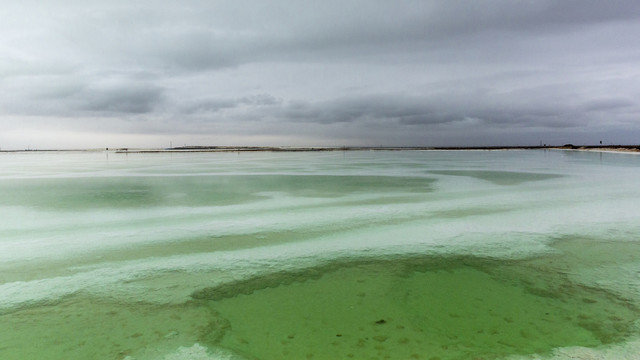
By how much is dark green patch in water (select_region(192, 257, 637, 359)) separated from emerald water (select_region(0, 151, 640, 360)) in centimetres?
3

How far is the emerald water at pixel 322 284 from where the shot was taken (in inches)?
202

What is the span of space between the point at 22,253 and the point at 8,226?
4.27 m

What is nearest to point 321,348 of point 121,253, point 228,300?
point 228,300

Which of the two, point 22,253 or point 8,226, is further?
point 8,226

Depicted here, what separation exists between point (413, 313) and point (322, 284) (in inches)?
74.8

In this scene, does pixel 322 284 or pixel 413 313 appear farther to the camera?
pixel 322 284

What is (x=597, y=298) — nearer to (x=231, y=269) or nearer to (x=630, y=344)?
(x=630, y=344)

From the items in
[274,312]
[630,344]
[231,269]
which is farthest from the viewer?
[231,269]

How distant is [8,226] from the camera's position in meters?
12.7

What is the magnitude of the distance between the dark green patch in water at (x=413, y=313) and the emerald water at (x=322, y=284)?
3 centimetres

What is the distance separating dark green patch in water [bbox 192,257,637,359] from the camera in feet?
16.5

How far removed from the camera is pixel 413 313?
19.6 feet

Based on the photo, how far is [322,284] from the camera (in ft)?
23.9

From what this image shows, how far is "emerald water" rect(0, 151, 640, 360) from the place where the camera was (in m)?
5.12
